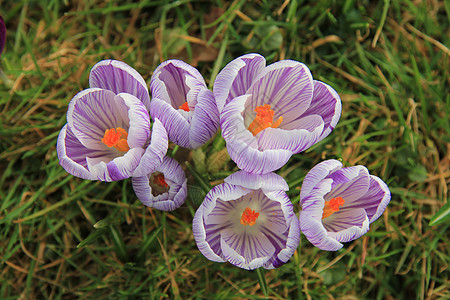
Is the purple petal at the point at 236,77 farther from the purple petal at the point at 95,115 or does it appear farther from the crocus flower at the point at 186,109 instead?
the purple petal at the point at 95,115

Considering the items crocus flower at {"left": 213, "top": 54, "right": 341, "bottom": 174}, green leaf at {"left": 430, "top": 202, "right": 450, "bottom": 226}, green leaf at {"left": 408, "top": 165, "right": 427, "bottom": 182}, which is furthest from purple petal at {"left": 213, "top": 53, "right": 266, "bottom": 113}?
green leaf at {"left": 408, "top": 165, "right": 427, "bottom": 182}

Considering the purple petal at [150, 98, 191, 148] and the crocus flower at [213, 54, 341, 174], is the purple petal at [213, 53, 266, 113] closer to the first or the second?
the crocus flower at [213, 54, 341, 174]

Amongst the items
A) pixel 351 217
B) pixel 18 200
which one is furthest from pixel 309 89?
pixel 18 200

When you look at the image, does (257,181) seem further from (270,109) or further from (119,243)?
(119,243)

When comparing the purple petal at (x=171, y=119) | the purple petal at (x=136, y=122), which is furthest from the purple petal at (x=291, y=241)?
the purple petal at (x=136, y=122)

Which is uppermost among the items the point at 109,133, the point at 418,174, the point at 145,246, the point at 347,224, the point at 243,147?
the point at 243,147

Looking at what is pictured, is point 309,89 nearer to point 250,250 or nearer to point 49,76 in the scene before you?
point 250,250

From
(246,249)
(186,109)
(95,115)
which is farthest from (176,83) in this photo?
(246,249)
